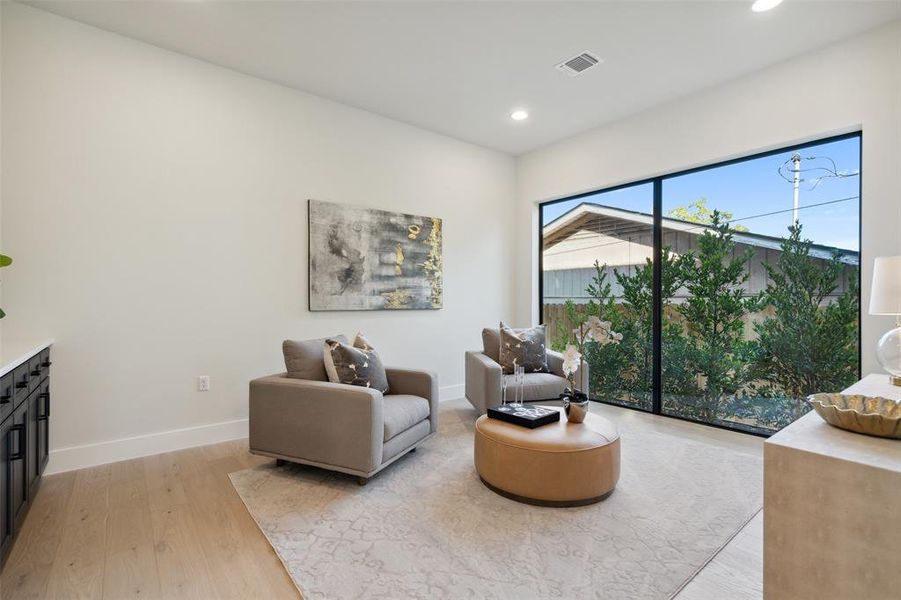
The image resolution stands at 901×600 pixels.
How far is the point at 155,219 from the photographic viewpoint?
3.16 metres

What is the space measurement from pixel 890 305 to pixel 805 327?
1231 mm

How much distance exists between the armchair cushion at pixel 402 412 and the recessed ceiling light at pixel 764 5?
339 cm

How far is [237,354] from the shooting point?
3516 mm

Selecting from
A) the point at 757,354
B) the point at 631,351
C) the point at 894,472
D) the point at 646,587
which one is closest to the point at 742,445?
the point at 757,354

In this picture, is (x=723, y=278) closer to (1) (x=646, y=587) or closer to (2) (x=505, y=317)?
(2) (x=505, y=317)

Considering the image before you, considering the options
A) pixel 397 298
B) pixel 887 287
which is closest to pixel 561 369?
pixel 397 298

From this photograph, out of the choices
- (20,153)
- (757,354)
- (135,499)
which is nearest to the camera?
(135,499)

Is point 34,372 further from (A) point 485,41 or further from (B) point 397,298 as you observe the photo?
(A) point 485,41

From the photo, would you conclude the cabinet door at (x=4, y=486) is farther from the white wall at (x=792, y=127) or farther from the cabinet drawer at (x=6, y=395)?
the white wall at (x=792, y=127)

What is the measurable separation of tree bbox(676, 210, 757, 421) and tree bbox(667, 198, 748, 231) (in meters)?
0.03

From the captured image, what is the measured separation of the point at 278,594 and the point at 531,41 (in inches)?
141

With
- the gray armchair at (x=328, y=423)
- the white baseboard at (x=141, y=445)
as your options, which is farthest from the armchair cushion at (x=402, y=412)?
the white baseboard at (x=141, y=445)

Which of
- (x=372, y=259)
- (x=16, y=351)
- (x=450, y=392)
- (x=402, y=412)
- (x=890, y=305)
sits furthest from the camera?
(x=450, y=392)

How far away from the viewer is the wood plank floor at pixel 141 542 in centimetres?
173
